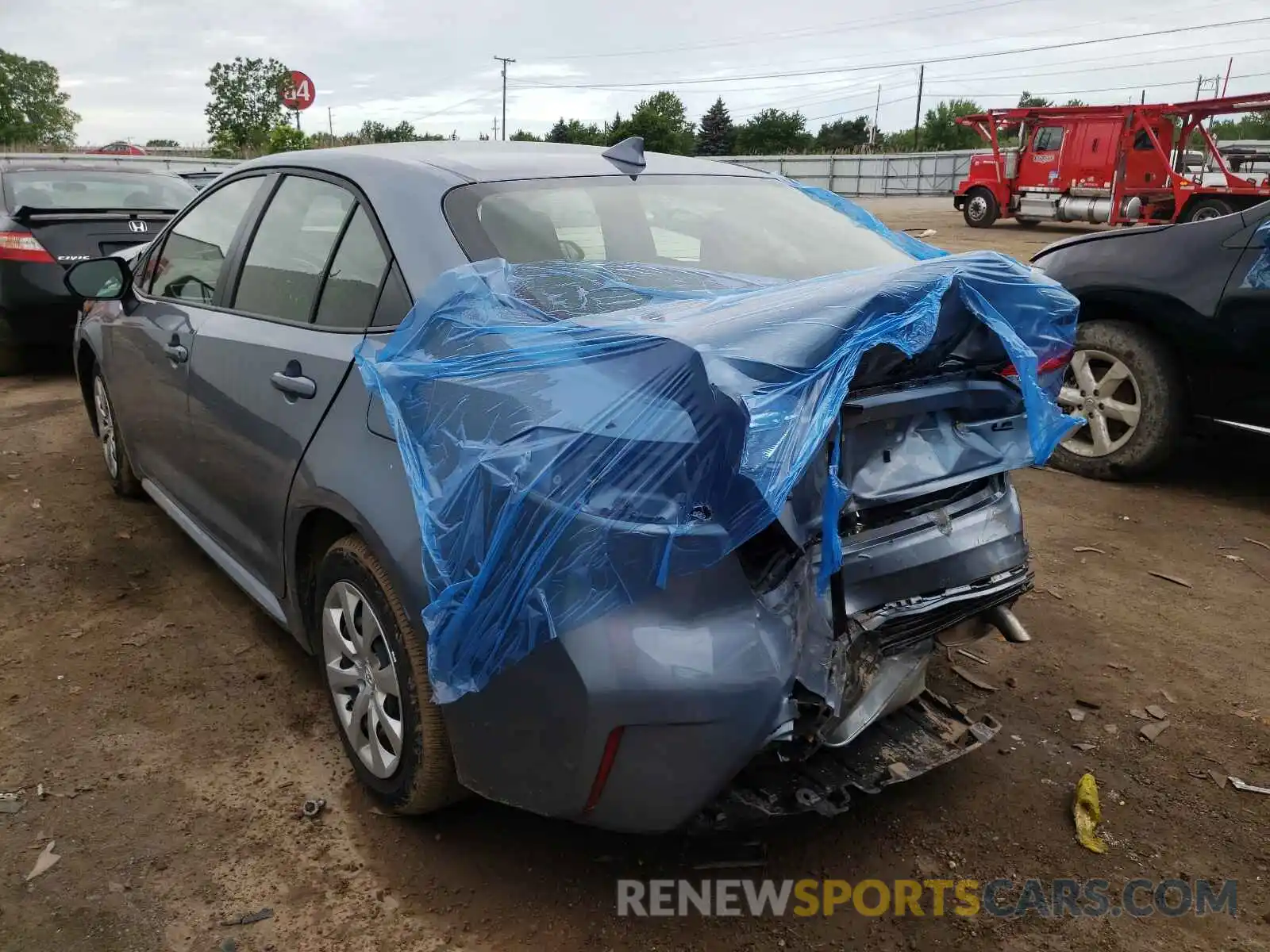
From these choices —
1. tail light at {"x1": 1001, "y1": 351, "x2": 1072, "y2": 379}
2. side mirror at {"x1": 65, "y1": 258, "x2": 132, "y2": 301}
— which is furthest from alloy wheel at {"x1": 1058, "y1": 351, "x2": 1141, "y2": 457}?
side mirror at {"x1": 65, "y1": 258, "x2": 132, "y2": 301}

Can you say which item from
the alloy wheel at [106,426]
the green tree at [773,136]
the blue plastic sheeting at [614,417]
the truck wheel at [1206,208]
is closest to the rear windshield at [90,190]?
the alloy wheel at [106,426]

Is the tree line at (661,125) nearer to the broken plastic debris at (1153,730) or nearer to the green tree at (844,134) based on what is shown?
the green tree at (844,134)

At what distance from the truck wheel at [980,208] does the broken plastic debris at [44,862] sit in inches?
887

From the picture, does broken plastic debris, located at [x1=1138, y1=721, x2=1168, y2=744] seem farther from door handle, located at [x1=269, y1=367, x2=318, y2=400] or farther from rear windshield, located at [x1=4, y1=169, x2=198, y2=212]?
rear windshield, located at [x1=4, y1=169, x2=198, y2=212]

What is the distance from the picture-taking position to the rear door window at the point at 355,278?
8.15 ft

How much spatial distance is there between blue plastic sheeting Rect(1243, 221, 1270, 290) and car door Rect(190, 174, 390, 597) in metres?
3.83

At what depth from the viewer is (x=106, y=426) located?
15.4ft

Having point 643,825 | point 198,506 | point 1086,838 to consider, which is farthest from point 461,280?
point 1086,838

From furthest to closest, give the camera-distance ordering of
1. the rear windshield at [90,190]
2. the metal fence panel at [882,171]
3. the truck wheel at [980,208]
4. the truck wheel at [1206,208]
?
the metal fence panel at [882,171], the truck wheel at [980,208], the truck wheel at [1206,208], the rear windshield at [90,190]

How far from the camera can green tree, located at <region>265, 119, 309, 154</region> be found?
2112 cm

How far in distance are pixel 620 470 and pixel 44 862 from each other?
5.94 feet

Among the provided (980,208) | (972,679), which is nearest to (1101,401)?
(972,679)

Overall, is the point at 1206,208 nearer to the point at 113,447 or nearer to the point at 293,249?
the point at 113,447

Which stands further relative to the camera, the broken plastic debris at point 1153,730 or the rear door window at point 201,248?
the rear door window at point 201,248
